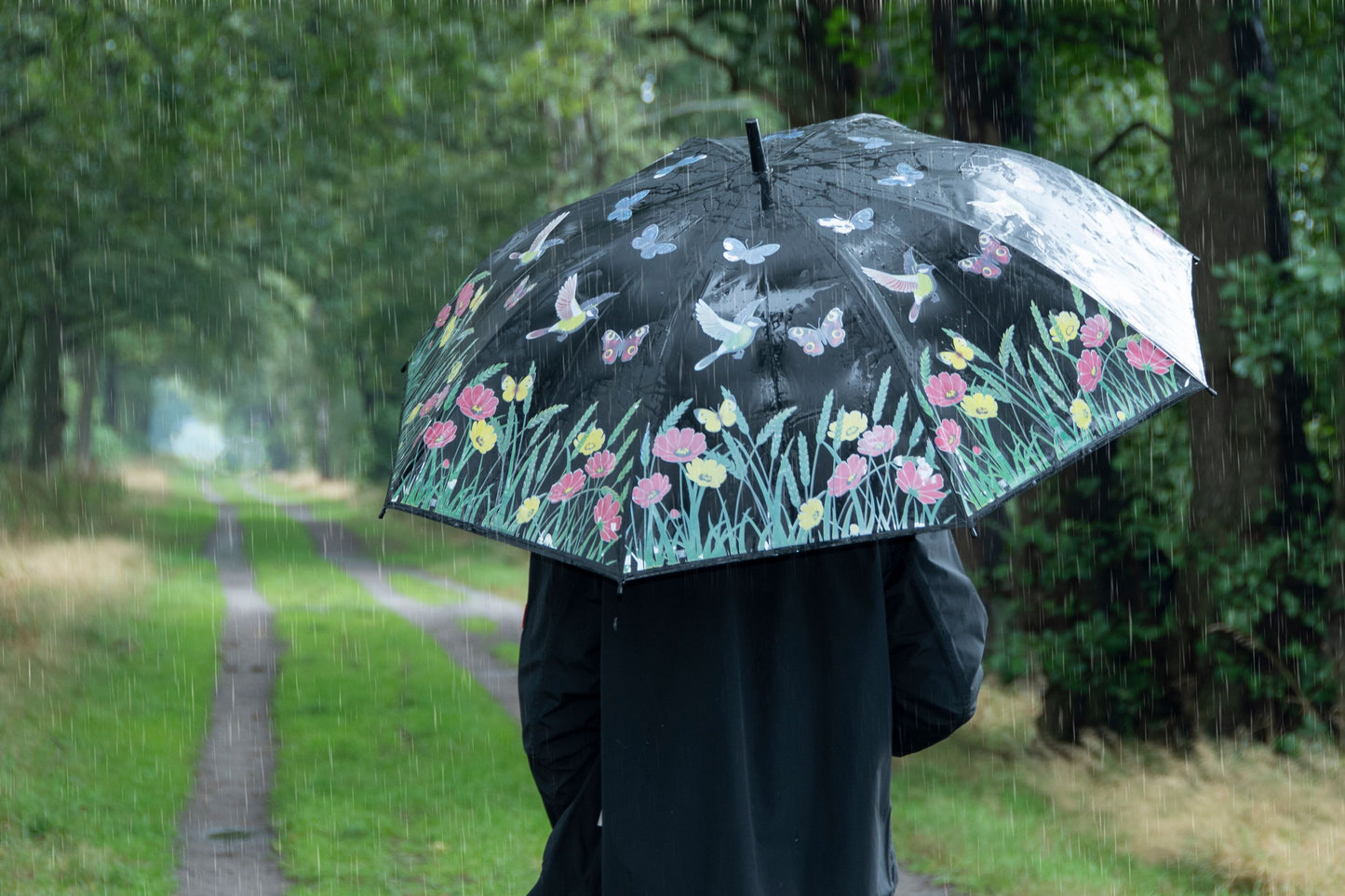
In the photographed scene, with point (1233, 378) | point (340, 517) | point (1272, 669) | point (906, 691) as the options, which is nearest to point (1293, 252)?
point (1233, 378)

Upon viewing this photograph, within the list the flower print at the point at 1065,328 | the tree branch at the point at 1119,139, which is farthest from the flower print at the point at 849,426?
the tree branch at the point at 1119,139

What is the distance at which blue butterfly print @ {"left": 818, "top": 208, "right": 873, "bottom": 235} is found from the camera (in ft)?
8.82

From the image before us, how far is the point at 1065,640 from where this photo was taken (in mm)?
7637

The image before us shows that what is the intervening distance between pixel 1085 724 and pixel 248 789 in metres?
4.71

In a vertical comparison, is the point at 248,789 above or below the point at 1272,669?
below

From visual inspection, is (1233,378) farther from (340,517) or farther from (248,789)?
(340,517)

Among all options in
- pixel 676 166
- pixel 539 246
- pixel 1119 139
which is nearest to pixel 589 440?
pixel 539 246

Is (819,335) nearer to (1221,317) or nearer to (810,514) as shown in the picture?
(810,514)

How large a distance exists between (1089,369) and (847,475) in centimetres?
65

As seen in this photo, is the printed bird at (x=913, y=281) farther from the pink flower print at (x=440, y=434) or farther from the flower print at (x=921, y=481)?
the pink flower print at (x=440, y=434)

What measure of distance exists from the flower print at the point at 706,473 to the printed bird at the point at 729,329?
7.9 inches

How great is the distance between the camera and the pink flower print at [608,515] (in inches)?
91.7

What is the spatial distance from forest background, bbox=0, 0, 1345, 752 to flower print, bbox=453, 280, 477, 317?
407 cm

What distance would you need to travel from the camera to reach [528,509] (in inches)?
100
